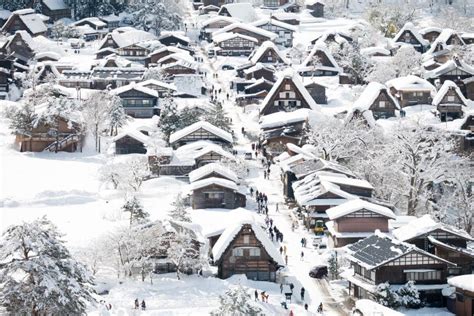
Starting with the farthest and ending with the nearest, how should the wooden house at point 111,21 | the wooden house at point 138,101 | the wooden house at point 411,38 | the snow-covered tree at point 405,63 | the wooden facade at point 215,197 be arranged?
the wooden house at point 111,21 → the wooden house at point 411,38 → the snow-covered tree at point 405,63 → the wooden house at point 138,101 → the wooden facade at point 215,197

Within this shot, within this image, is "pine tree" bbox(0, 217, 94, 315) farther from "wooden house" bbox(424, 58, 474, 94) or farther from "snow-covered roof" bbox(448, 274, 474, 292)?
"wooden house" bbox(424, 58, 474, 94)

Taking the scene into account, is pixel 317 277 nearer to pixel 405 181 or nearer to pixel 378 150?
pixel 405 181

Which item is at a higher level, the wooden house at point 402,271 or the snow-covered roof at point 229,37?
the snow-covered roof at point 229,37

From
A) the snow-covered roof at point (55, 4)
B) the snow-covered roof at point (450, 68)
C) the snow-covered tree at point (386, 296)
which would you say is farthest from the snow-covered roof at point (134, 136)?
the snow-covered roof at point (55, 4)

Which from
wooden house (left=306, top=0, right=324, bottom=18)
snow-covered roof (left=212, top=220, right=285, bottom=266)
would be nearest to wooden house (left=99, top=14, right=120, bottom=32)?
wooden house (left=306, top=0, right=324, bottom=18)

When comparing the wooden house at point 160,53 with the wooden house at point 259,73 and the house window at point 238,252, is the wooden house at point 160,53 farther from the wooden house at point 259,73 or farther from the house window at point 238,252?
the house window at point 238,252

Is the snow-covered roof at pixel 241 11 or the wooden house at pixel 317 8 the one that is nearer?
the snow-covered roof at pixel 241 11

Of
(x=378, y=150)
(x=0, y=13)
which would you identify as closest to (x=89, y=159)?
(x=378, y=150)
